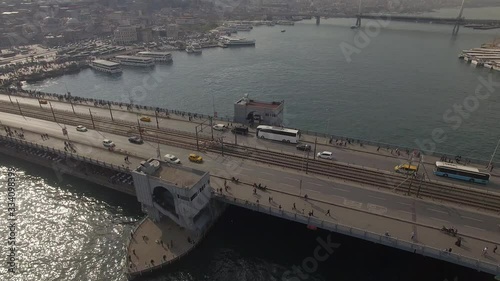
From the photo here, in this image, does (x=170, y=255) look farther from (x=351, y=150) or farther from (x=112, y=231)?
(x=351, y=150)

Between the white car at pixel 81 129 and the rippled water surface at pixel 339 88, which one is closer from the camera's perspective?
the white car at pixel 81 129

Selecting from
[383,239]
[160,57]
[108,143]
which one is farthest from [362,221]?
[160,57]

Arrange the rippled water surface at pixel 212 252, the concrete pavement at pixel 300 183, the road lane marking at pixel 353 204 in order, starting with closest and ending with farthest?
the rippled water surface at pixel 212 252 → the concrete pavement at pixel 300 183 → the road lane marking at pixel 353 204

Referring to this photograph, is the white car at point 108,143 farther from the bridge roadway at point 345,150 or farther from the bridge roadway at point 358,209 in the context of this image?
the bridge roadway at point 345,150

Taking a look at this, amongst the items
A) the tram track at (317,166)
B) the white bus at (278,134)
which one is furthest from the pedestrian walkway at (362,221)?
the white bus at (278,134)

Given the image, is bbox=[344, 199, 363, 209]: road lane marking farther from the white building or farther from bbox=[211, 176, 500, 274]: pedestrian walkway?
the white building

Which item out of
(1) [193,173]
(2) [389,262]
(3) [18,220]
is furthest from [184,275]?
(3) [18,220]
